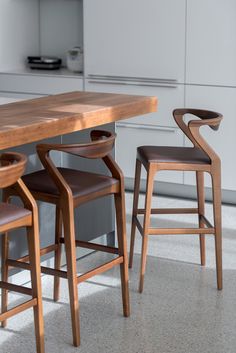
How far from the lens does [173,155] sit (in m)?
4.09

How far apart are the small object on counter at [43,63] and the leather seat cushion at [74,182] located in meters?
2.88

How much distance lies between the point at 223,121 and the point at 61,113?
2.27m

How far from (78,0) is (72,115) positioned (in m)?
3.26

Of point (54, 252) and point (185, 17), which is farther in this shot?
point (185, 17)

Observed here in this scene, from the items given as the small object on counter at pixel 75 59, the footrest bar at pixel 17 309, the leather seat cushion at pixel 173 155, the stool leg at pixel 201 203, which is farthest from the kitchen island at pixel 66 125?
the small object on counter at pixel 75 59

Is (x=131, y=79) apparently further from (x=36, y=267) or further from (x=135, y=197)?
(x=36, y=267)

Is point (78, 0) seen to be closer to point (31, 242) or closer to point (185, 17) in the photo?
point (185, 17)

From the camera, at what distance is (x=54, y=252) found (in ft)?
13.2

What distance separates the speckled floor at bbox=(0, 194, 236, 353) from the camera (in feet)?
11.4

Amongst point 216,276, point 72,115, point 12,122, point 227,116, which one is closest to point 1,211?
point 12,122

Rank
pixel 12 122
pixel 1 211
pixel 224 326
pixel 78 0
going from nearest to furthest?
pixel 1 211
pixel 12 122
pixel 224 326
pixel 78 0

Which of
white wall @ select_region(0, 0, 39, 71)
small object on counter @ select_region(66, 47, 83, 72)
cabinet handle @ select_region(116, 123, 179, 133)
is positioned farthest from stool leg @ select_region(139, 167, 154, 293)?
white wall @ select_region(0, 0, 39, 71)

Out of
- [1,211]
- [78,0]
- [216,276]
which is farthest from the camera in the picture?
[78,0]

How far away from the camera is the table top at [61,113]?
130 inches
